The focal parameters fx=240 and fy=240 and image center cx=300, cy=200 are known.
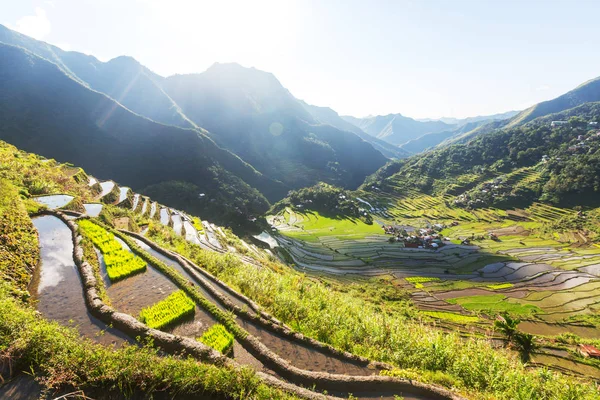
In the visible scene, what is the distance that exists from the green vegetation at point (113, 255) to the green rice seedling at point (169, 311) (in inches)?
138

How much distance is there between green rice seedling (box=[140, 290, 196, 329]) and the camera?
33.4 feet

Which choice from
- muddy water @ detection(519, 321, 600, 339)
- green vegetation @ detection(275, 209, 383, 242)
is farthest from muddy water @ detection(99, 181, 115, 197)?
muddy water @ detection(519, 321, 600, 339)

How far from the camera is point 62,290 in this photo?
36.9 ft

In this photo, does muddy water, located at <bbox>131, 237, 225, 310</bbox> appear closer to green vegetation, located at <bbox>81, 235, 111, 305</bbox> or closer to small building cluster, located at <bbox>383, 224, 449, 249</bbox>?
green vegetation, located at <bbox>81, 235, 111, 305</bbox>

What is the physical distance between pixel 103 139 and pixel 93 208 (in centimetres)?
12374

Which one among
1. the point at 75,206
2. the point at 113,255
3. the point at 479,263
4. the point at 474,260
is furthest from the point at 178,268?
the point at 474,260

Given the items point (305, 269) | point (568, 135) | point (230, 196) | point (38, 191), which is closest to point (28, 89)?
point (230, 196)

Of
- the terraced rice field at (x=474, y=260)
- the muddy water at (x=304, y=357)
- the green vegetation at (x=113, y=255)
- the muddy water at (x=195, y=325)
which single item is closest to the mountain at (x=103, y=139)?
the terraced rice field at (x=474, y=260)

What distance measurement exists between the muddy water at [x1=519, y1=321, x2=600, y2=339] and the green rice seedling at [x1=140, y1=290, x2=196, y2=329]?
46.3 m

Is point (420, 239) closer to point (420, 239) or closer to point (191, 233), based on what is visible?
point (420, 239)

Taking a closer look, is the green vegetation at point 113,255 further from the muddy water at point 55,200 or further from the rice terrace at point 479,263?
the rice terrace at point 479,263

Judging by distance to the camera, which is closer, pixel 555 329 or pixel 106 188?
pixel 555 329

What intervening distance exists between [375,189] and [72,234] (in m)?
167

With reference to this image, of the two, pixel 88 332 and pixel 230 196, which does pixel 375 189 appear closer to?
pixel 230 196
